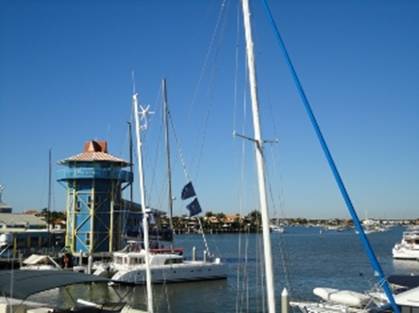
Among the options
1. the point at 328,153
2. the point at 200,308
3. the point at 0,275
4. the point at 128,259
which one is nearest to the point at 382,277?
the point at 328,153

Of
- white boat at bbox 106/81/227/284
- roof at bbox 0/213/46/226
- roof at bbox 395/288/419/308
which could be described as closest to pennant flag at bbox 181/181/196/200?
white boat at bbox 106/81/227/284

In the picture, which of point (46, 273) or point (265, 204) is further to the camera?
point (46, 273)

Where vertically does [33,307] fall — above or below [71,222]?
below

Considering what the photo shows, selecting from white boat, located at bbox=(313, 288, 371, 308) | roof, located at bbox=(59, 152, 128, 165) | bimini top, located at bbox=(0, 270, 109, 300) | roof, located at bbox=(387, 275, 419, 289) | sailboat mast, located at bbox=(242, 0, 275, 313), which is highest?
roof, located at bbox=(59, 152, 128, 165)

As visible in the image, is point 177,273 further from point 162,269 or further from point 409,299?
point 409,299

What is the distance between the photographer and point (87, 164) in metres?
57.2

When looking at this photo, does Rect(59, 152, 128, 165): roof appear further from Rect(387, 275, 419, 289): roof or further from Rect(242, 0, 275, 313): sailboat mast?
Rect(242, 0, 275, 313): sailboat mast

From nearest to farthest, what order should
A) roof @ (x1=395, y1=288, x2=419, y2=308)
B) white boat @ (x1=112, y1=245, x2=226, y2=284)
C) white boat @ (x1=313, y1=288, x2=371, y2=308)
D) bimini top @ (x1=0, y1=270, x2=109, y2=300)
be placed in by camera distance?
roof @ (x1=395, y1=288, x2=419, y2=308) < bimini top @ (x1=0, y1=270, x2=109, y2=300) < white boat @ (x1=313, y1=288, x2=371, y2=308) < white boat @ (x1=112, y1=245, x2=226, y2=284)

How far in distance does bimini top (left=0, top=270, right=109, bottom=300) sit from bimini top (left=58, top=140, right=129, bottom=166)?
125 ft

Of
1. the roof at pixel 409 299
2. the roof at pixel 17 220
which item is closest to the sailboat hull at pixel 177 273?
the roof at pixel 409 299

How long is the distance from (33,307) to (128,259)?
27.8 m

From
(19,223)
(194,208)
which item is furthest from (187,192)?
(19,223)

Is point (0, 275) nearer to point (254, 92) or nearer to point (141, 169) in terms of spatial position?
point (141, 169)

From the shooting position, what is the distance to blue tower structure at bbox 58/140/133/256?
56469 mm
